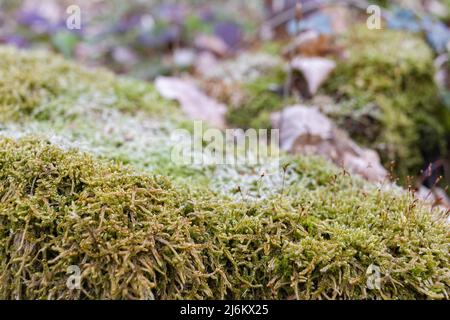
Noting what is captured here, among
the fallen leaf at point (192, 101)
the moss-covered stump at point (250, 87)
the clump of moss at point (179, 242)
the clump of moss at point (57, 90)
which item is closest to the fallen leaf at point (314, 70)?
the moss-covered stump at point (250, 87)

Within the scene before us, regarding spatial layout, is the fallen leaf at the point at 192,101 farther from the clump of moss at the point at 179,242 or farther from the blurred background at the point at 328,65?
the clump of moss at the point at 179,242

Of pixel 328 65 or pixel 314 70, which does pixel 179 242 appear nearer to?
pixel 314 70

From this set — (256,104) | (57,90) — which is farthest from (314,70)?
(57,90)

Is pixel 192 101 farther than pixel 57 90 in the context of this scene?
Yes

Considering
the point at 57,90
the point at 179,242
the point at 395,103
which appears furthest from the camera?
the point at 395,103

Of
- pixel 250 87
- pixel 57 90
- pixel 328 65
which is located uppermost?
pixel 328 65

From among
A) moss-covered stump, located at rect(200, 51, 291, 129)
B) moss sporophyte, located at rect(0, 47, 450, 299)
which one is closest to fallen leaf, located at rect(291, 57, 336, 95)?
moss-covered stump, located at rect(200, 51, 291, 129)

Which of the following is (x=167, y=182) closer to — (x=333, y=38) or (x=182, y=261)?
(x=182, y=261)

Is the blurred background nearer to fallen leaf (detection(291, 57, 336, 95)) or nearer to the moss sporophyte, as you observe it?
fallen leaf (detection(291, 57, 336, 95))
